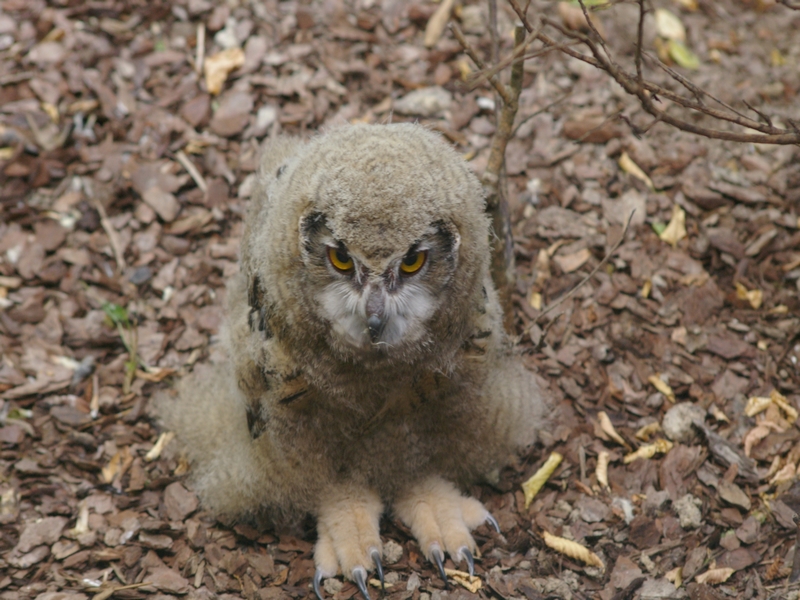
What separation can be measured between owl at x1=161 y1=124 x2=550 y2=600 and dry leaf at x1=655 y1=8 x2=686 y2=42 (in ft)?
10.3

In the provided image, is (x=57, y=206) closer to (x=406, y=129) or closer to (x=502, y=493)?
(x=406, y=129)

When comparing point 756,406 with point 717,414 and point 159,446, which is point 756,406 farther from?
point 159,446

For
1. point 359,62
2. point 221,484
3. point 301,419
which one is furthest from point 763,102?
point 221,484

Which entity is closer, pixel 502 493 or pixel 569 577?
pixel 569 577

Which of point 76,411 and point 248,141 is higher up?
point 248,141

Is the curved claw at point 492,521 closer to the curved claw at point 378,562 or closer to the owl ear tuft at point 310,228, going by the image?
the curved claw at point 378,562

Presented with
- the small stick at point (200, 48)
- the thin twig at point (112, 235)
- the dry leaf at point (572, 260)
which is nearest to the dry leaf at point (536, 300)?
the dry leaf at point (572, 260)

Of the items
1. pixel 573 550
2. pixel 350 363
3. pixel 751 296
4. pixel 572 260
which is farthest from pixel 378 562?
pixel 751 296

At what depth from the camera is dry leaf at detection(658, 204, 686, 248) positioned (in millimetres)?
4777

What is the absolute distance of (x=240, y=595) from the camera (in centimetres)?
365

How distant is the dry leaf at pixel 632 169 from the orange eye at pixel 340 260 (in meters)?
2.76

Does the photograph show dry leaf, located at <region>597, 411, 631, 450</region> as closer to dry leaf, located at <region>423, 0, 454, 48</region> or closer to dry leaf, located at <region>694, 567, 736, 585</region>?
dry leaf, located at <region>694, 567, 736, 585</region>

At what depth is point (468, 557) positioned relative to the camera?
3.72m

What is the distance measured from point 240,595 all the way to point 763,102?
465 centimetres
